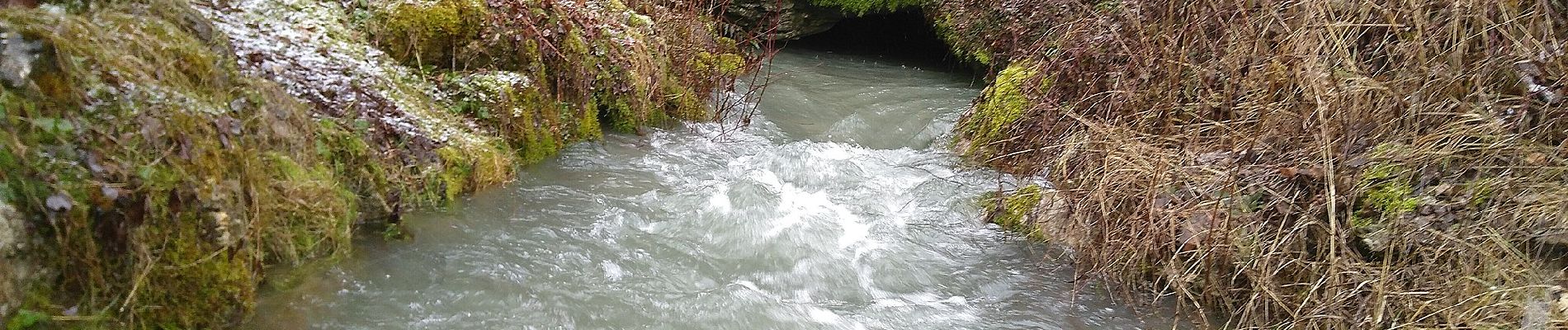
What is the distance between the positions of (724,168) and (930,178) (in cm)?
141

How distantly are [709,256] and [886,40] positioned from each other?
370 inches

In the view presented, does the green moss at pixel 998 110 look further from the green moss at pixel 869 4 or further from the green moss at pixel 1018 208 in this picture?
the green moss at pixel 869 4

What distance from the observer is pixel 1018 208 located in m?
4.96

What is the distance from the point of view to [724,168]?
576 cm

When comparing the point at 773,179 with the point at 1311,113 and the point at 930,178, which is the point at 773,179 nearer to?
the point at 930,178

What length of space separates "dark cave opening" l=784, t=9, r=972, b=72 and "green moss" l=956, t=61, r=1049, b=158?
5.04 metres

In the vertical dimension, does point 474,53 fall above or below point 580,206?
above

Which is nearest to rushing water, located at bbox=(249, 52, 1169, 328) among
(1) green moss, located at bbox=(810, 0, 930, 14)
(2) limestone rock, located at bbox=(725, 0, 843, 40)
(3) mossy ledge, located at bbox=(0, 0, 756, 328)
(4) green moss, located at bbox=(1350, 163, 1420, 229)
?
(3) mossy ledge, located at bbox=(0, 0, 756, 328)

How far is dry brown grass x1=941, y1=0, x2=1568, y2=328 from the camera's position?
10.2 feet

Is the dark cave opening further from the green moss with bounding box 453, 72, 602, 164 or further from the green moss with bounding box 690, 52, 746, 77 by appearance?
the green moss with bounding box 453, 72, 602, 164

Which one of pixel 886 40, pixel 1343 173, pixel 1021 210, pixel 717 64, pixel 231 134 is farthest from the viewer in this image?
pixel 886 40

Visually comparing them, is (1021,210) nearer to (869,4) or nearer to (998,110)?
(998,110)

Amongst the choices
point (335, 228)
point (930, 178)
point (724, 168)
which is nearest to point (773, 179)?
point (724, 168)

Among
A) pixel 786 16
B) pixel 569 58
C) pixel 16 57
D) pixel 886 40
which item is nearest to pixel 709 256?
pixel 569 58
